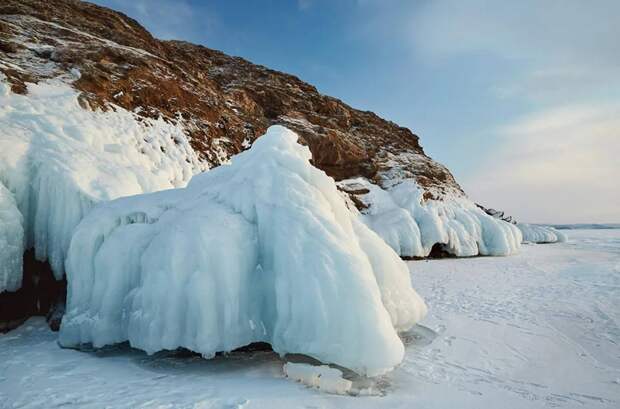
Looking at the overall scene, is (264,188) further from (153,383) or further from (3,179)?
(3,179)

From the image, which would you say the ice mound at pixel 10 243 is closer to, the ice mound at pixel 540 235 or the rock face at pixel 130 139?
the rock face at pixel 130 139

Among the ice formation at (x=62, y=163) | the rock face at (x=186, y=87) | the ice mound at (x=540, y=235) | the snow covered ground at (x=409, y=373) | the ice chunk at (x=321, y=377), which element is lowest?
the snow covered ground at (x=409, y=373)

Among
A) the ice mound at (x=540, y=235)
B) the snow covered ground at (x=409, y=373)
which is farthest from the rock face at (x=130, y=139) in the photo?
the ice mound at (x=540, y=235)

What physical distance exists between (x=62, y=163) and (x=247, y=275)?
5.39m

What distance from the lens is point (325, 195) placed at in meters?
5.89

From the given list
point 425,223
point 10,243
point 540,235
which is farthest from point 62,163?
point 540,235

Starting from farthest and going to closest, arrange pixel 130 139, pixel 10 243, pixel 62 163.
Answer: pixel 130 139 < pixel 62 163 < pixel 10 243

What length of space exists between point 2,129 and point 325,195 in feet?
23.6

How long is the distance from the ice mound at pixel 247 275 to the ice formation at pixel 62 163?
150 cm

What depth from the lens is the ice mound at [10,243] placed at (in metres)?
6.22

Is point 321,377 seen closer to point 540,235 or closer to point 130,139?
point 130,139

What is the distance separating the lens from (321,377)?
169 inches

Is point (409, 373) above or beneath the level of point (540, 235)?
beneath

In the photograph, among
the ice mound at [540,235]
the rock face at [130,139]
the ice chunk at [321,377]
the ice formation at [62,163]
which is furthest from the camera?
the ice mound at [540,235]
